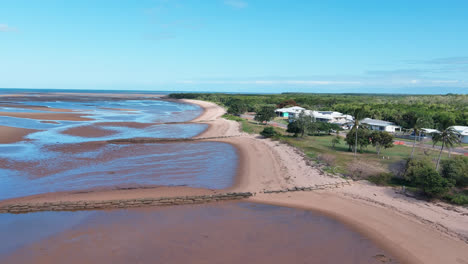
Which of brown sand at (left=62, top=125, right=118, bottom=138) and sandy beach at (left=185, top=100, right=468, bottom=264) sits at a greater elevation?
brown sand at (left=62, top=125, right=118, bottom=138)

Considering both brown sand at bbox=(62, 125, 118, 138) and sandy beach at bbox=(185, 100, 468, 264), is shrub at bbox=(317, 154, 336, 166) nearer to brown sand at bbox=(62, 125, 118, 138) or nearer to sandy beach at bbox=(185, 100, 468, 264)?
sandy beach at bbox=(185, 100, 468, 264)

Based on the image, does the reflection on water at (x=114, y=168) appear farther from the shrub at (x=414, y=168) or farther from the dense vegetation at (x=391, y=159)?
the shrub at (x=414, y=168)

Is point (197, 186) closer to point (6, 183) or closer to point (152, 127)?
point (6, 183)

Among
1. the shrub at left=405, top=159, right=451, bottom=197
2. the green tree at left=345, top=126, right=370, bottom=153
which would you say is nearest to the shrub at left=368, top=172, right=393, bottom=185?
the shrub at left=405, top=159, right=451, bottom=197

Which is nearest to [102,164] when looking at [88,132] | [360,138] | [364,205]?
[88,132]

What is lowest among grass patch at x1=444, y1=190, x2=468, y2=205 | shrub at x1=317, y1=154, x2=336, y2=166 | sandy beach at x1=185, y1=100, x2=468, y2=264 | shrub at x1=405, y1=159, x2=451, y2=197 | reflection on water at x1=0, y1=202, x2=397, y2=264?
reflection on water at x1=0, y1=202, x2=397, y2=264

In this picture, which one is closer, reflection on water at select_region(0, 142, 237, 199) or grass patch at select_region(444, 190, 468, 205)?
grass patch at select_region(444, 190, 468, 205)
